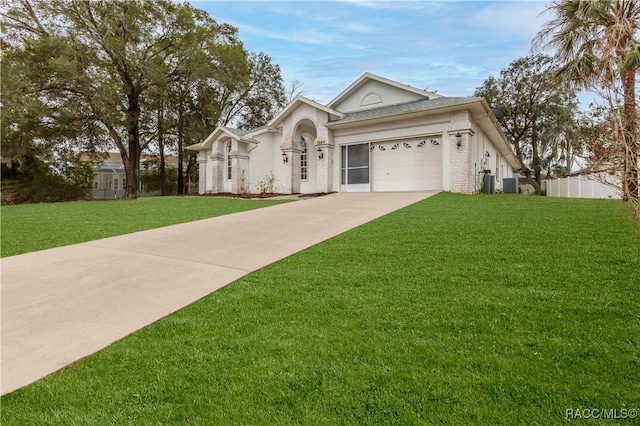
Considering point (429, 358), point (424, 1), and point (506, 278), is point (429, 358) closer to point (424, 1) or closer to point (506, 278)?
point (506, 278)

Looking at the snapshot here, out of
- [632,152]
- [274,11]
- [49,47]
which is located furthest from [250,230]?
[49,47]

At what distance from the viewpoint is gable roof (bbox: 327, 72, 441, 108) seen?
15703 millimetres

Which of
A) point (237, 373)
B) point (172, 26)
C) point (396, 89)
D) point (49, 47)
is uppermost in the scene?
point (172, 26)

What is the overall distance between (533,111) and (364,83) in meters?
16.7

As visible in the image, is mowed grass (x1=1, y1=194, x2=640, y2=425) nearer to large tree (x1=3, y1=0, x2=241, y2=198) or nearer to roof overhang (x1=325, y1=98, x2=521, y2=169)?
roof overhang (x1=325, y1=98, x2=521, y2=169)

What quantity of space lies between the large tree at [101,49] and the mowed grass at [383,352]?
18.9 m

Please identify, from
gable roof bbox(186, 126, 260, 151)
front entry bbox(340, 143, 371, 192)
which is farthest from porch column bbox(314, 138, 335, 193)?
gable roof bbox(186, 126, 260, 151)

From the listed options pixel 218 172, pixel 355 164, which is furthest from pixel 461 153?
pixel 218 172

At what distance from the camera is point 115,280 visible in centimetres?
434

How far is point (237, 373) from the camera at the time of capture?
7.74ft

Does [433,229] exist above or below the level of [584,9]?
below

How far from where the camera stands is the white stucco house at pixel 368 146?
43.7 feet

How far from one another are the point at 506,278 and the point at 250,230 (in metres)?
4.90

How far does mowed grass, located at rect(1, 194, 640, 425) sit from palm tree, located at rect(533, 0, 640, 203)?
1468 mm
